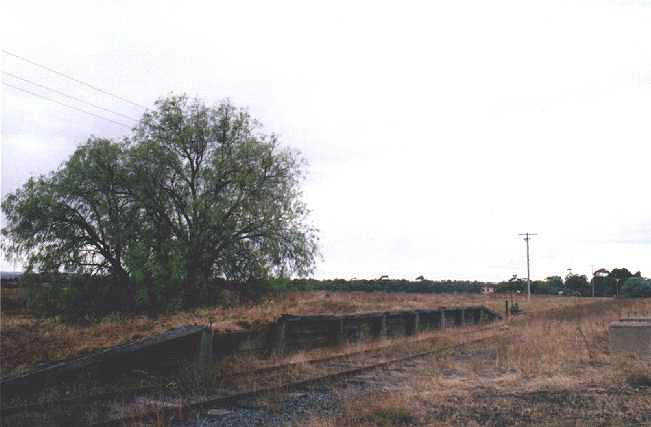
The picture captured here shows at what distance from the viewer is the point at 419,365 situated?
13.7 m

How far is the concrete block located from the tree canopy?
63.3ft

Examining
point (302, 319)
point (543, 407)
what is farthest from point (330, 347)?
point (543, 407)

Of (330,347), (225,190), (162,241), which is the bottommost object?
(330,347)

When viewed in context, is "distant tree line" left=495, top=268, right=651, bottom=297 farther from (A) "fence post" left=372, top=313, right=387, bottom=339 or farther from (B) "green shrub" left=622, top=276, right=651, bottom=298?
(A) "fence post" left=372, top=313, right=387, bottom=339

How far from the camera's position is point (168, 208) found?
31.8m

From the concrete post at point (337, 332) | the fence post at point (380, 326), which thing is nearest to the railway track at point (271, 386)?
the concrete post at point (337, 332)

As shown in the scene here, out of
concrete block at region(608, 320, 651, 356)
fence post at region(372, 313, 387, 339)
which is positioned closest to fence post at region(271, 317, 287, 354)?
fence post at region(372, 313, 387, 339)

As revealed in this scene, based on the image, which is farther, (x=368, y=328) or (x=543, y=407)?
(x=368, y=328)

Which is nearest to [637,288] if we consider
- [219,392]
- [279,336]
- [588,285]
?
[588,285]

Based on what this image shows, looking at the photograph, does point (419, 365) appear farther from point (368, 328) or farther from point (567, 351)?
point (368, 328)

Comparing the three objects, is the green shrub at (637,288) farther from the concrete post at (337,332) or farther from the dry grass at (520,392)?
the dry grass at (520,392)

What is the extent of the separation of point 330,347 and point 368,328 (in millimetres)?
3608

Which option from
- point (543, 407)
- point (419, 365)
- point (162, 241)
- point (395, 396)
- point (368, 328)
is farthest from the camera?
point (162, 241)

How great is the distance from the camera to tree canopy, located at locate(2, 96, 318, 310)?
30281 millimetres
